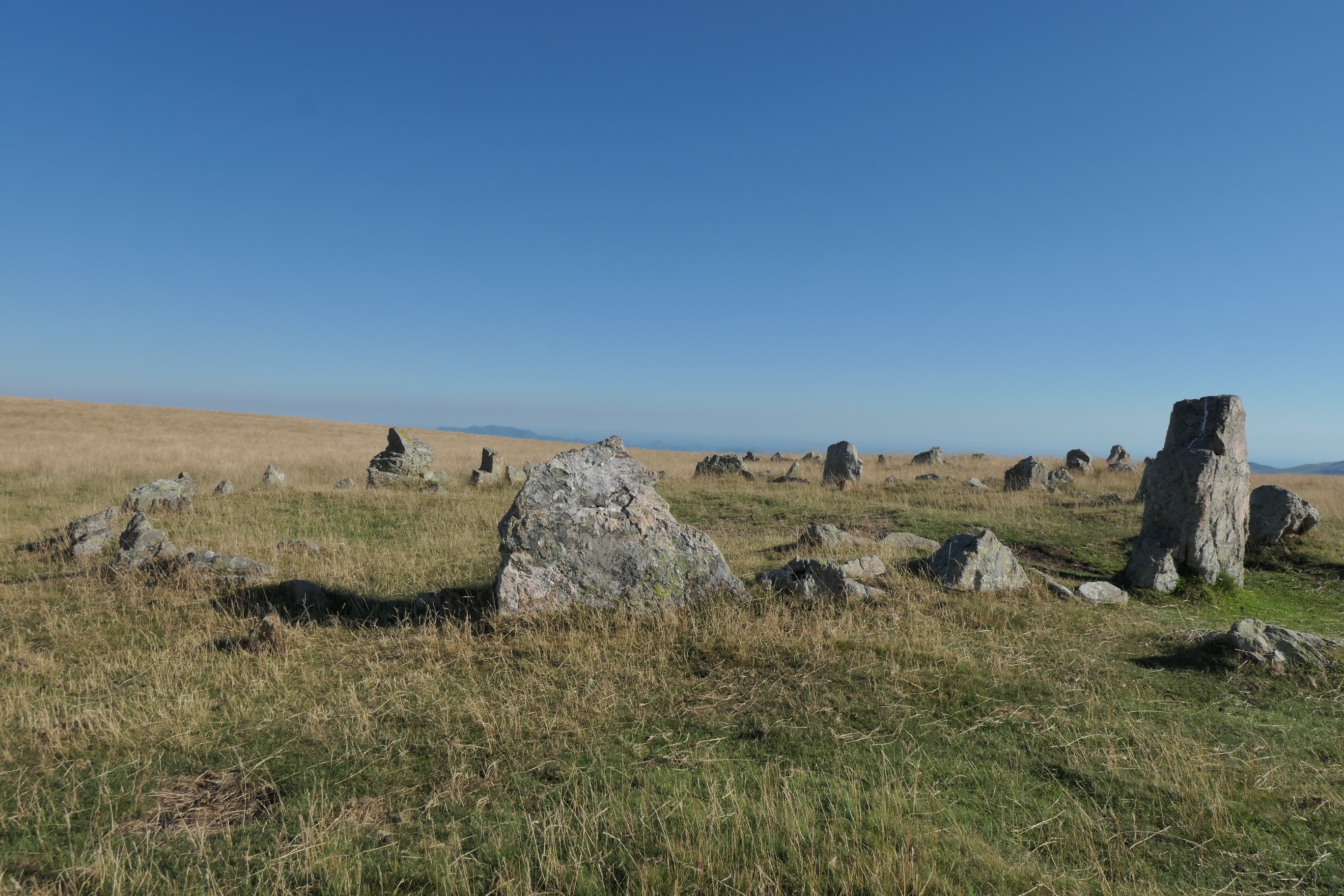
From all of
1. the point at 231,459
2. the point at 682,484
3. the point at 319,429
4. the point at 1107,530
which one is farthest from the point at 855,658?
the point at 319,429

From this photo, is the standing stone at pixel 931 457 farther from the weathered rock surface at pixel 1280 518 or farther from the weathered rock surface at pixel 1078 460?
the weathered rock surface at pixel 1280 518

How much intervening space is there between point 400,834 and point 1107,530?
1781 centimetres

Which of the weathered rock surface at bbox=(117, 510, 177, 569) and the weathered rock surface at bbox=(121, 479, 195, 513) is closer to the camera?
the weathered rock surface at bbox=(117, 510, 177, 569)

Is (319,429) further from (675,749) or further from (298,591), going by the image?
(675,749)

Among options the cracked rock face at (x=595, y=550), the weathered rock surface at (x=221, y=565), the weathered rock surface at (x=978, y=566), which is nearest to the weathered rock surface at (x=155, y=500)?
the weathered rock surface at (x=221, y=565)

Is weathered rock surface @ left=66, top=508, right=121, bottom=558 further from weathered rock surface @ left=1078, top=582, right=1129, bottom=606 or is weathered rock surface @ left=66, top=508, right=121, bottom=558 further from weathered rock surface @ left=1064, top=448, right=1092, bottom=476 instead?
weathered rock surface @ left=1064, top=448, right=1092, bottom=476

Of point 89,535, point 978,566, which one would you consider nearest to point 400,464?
point 89,535

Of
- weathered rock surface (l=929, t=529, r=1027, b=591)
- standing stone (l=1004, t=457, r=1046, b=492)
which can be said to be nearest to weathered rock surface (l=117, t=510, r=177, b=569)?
weathered rock surface (l=929, t=529, r=1027, b=591)

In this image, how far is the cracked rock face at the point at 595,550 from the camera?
340 inches

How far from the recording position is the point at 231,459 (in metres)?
28.1

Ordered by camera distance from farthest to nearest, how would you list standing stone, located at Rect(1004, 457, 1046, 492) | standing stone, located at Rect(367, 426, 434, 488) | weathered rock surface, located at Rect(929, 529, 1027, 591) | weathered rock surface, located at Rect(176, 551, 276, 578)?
standing stone, located at Rect(1004, 457, 1046, 492) → standing stone, located at Rect(367, 426, 434, 488) → weathered rock surface, located at Rect(176, 551, 276, 578) → weathered rock surface, located at Rect(929, 529, 1027, 591)

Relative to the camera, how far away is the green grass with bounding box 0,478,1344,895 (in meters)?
3.90

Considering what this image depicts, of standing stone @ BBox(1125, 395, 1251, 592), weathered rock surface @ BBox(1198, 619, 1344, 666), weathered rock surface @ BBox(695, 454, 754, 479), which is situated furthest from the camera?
weathered rock surface @ BBox(695, 454, 754, 479)

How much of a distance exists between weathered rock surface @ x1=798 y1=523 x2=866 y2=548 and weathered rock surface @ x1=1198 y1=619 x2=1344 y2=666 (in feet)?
20.5
